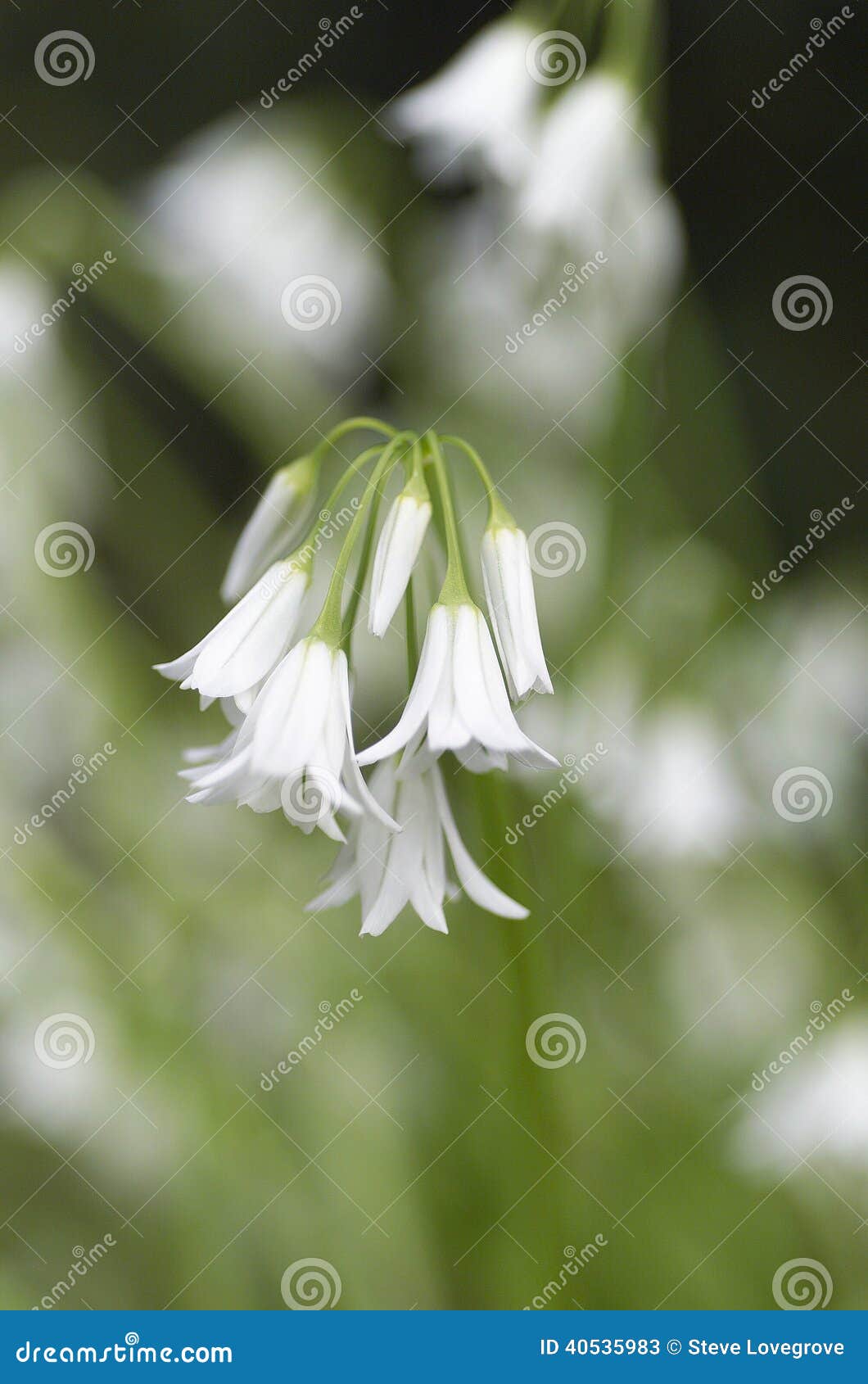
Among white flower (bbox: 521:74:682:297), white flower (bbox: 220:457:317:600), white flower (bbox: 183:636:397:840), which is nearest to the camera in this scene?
white flower (bbox: 183:636:397:840)

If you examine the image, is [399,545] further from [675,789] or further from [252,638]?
[675,789]

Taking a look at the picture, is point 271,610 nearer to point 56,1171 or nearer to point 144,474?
point 144,474

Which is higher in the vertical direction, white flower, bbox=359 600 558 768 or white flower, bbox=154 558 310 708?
white flower, bbox=359 600 558 768

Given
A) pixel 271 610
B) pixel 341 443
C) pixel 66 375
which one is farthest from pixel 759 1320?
pixel 66 375

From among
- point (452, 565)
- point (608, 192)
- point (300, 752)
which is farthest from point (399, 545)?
point (608, 192)

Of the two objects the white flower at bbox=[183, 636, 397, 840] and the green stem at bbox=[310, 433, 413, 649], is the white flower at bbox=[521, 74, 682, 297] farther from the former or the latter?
the white flower at bbox=[183, 636, 397, 840]

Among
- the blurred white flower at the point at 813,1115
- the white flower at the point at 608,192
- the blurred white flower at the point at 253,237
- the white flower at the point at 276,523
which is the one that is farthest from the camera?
the blurred white flower at the point at 253,237

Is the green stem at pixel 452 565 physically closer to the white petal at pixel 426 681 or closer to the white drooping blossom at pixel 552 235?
the white petal at pixel 426 681

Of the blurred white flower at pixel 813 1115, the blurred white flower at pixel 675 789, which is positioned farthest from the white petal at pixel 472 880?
the blurred white flower at pixel 813 1115

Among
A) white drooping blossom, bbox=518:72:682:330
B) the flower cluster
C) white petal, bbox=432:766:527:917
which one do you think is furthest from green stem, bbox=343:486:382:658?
white drooping blossom, bbox=518:72:682:330
